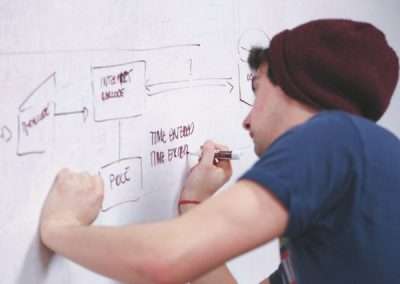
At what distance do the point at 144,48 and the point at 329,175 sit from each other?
349 millimetres

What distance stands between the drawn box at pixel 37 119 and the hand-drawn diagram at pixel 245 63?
1.40 ft

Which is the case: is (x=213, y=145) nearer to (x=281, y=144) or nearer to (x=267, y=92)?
(x=267, y=92)

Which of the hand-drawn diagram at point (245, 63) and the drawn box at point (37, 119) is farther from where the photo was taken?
the hand-drawn diagram at point (245, 63)

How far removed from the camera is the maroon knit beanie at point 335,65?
0.70 metres

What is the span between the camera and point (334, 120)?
647mm

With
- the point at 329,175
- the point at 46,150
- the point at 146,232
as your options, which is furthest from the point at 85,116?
the point at 329,175

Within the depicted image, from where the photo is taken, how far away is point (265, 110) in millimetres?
773

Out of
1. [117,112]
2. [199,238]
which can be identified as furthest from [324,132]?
[117,112]

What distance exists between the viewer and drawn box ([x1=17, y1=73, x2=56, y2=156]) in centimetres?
68

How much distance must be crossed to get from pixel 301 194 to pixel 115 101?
314 mm

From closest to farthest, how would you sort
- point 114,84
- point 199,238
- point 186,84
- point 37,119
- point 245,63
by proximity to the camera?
1. point 199,238
2. point 37,119
3. point 114,84
4. point 186,84
5. point 245,63

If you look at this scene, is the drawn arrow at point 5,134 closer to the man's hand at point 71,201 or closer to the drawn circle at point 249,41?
the man's hand at point 71,201

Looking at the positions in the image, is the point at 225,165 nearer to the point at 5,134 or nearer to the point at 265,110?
the point at 265,110

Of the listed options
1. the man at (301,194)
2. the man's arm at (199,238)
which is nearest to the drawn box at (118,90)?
the man at (301,194)
